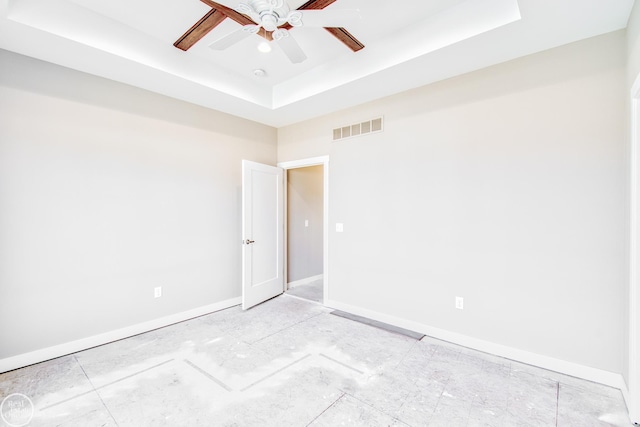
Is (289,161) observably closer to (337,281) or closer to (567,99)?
(337,281)

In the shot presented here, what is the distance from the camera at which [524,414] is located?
193cm

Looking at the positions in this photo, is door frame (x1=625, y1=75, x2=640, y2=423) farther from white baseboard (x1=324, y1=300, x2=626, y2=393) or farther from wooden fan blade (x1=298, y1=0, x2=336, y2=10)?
wooden fan blade (x1=298, y1=0, x2=336, y2=10)

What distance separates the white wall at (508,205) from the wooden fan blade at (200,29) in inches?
75.5

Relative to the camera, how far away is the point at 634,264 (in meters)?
1.88

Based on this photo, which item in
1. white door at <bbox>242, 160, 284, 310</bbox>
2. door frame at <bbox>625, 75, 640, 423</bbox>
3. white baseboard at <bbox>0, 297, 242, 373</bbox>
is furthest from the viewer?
white door at <bbox>242, 160, 284, 310</bbox>

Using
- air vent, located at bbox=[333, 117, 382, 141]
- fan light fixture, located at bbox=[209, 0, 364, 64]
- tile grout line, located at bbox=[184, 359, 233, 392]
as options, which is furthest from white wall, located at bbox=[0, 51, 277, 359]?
fan light fixture, located at bbox=[209, 0, 364, 64]

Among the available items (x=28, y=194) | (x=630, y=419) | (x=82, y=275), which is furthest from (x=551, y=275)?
(x=28, y=194)

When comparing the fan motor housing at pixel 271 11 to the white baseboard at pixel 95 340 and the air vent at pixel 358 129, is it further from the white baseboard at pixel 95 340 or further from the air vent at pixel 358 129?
the white baseboard at pixel 95 340

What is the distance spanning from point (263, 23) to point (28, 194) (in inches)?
98.0

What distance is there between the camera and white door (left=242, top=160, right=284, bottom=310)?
3904 millimetres

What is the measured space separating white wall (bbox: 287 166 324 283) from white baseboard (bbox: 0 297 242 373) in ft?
4.98

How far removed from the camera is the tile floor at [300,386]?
6.23 feet

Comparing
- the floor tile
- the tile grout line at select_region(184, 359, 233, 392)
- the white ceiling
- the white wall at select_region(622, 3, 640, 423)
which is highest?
the white ceiling

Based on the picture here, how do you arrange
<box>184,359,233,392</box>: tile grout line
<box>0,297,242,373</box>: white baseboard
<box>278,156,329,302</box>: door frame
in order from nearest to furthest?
<box>184,359,233,392</box>: tile grout line
<box>0,297,242,373</box>: white baseboard
<box>278,156,329,302</box>: door frame
